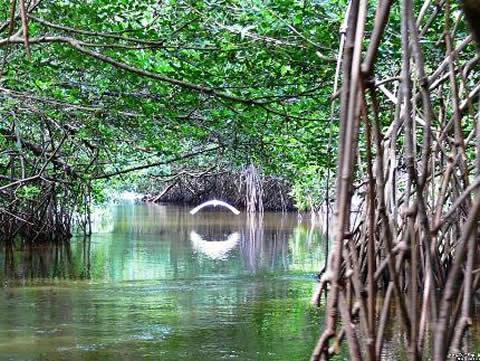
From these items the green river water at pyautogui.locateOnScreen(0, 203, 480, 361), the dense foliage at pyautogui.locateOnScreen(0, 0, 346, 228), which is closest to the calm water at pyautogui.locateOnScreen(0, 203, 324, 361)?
the green river water at pyautogui.locateOnScreen(0, 203, 480, 361)

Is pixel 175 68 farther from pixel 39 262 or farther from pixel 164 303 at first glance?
pixel 39 262

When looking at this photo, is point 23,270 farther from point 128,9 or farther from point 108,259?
point 128,9

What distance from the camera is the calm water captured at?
237 inches

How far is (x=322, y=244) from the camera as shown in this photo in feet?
52.6

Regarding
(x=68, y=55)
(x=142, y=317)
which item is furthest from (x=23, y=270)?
(x=68, y=55)

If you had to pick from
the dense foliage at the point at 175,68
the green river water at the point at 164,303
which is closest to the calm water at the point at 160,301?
the green river water at the point at 164,303

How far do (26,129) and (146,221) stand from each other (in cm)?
1219

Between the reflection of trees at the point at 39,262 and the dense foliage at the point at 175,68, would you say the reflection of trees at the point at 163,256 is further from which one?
the dense foliage at the point at 175,68

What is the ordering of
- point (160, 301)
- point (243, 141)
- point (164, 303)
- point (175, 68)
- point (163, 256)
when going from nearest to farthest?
1. point (175, 68)
2. point (164, 303)
3. point (160, 301)
4. point (243, 141)
5. point (163, 256)

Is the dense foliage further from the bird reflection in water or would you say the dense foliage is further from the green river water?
the bird reflection in water

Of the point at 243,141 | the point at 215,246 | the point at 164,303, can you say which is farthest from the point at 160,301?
the point at 215,246

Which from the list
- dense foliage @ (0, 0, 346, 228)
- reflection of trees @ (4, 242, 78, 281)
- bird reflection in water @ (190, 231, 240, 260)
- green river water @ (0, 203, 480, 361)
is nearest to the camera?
green river water @ (0, 203, 480, 361)

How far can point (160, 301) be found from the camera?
8406mm

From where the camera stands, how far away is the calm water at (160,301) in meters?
6.01
